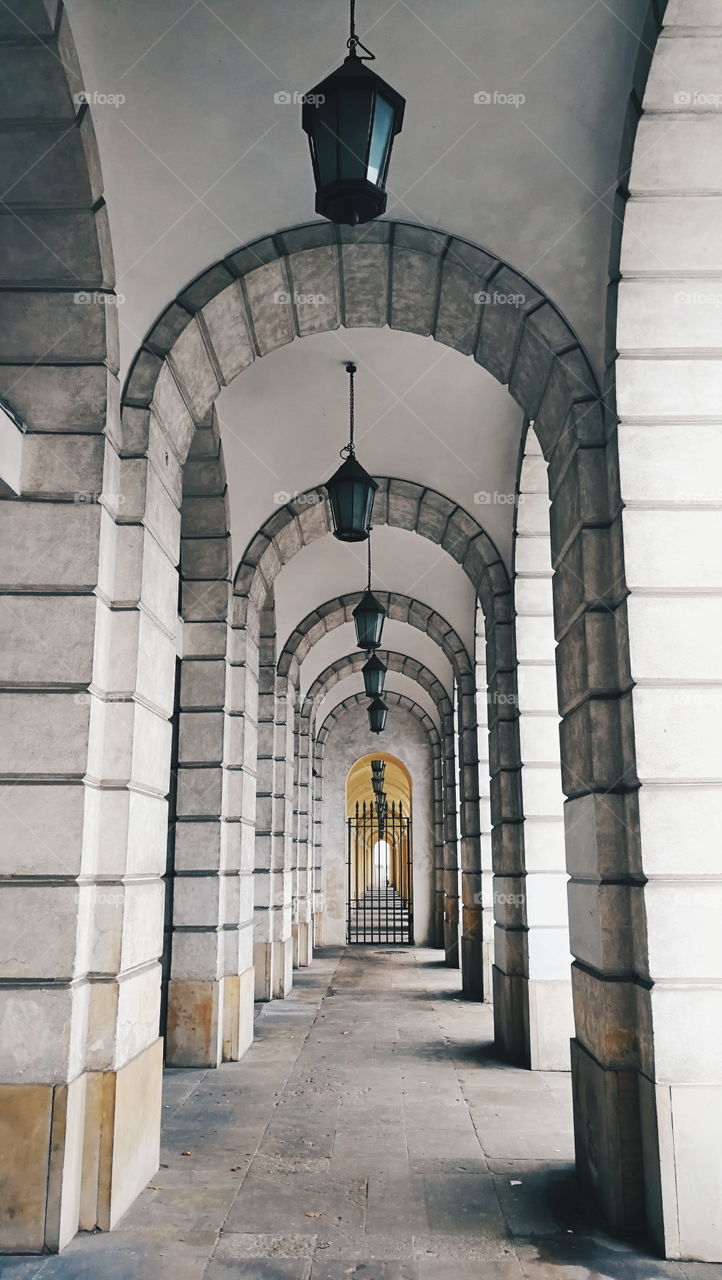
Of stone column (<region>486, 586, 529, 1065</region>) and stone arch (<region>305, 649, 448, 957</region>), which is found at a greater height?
stone arch (<region>305, 649, 448, 957</region>)

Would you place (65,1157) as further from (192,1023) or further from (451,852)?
(451,852)

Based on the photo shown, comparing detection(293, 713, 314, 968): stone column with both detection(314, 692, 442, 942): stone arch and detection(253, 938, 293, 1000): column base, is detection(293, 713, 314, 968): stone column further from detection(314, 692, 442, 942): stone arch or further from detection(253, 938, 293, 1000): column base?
detection(314, 692, 442, 942): stone arch

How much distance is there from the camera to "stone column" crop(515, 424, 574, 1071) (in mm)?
7180

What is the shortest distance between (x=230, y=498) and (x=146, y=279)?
129 inches

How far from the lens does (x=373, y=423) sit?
7996mm

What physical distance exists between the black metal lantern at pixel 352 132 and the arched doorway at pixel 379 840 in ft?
53.8

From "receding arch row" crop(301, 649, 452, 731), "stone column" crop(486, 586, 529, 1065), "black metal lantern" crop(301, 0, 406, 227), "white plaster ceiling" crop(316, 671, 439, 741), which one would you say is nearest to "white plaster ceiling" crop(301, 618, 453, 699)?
"receding arch row" crop(301, 649, 452, 731)

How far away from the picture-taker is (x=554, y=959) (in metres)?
7.26

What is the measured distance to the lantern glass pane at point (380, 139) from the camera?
3.01 meters

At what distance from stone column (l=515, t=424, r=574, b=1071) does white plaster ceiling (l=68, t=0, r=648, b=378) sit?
2386mm

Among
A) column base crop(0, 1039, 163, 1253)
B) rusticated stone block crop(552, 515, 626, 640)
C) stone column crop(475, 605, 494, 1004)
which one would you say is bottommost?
column base crop(0, 1039, 163, 1253)

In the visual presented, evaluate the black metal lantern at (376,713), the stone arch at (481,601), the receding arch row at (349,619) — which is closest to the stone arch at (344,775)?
the black metal lantern at (376,713)

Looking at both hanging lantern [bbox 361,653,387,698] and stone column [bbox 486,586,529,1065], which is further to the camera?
hanging lantern [bbox 361,653,387,698]

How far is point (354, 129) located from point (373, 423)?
502cm
